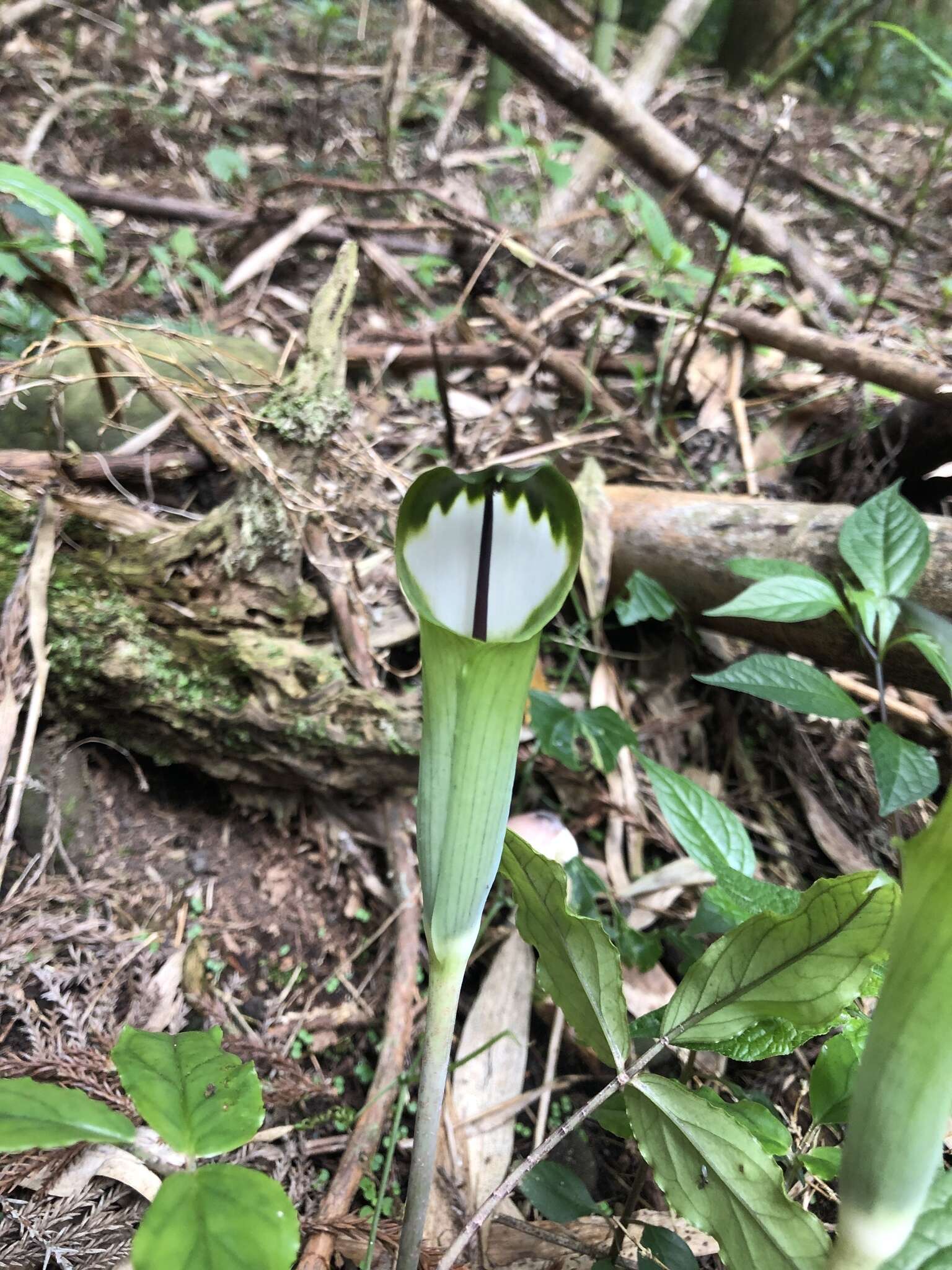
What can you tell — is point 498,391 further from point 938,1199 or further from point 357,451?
point 938,1199

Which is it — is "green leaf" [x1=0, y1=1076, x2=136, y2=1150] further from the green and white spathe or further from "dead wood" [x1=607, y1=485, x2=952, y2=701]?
"dead wood" [x1=607, y1=485, x2=952, y2=701]

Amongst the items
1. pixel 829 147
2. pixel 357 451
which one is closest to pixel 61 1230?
pixel 357 451

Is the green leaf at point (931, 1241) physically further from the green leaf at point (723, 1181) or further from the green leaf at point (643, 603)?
the green leaf at point (643, 603)

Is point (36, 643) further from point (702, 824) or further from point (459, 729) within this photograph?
point (702, 824)

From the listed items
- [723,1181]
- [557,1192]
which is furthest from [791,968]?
[557,1192]

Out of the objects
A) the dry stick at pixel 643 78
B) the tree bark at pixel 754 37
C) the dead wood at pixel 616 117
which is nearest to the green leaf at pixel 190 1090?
the dead wood at pixel 616 117

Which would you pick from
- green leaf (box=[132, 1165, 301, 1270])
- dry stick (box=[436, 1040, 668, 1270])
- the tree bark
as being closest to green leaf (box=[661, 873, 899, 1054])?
dry stick (box=[436, 1040, 668, 1270])
